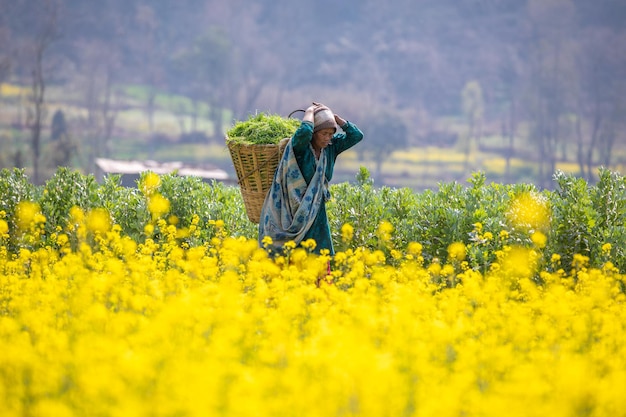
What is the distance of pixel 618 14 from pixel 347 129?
69572 millimetres

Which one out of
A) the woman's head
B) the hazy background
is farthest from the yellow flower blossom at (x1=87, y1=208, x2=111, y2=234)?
the hazy background

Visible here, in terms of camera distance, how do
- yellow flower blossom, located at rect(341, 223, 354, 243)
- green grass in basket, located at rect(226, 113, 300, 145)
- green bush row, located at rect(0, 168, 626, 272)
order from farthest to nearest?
green bush row, located at rect(0, 168, 626, 272) < yellow flower blossom, located at rect(341, 223, 354, 243) < green grass in basket, located at rect(226, 113, 300, 145)

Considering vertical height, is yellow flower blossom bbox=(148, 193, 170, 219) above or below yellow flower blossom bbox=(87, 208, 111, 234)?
above

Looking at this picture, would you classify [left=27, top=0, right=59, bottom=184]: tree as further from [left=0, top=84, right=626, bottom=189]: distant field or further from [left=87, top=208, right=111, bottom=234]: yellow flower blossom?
[left=87, top=208, right=111, bottom=234]: yellow flower blossom

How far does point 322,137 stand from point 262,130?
73cm

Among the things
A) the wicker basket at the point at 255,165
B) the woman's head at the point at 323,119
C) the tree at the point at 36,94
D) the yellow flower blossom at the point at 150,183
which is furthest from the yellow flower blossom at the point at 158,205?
the tree at the point at 36,94

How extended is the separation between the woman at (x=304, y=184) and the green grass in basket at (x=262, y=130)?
1.44 feet

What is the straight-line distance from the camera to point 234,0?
78.0 metres

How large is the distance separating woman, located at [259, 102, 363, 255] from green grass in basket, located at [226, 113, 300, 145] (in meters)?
0.44

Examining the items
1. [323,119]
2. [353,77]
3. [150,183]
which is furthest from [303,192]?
[353,77]

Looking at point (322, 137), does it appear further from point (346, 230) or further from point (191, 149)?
point (191, 149)

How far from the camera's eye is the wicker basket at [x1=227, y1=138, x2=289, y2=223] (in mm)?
6270

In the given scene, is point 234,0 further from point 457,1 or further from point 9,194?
point 9,194

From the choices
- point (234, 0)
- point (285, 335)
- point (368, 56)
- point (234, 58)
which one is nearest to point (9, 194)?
point (285, 335)
